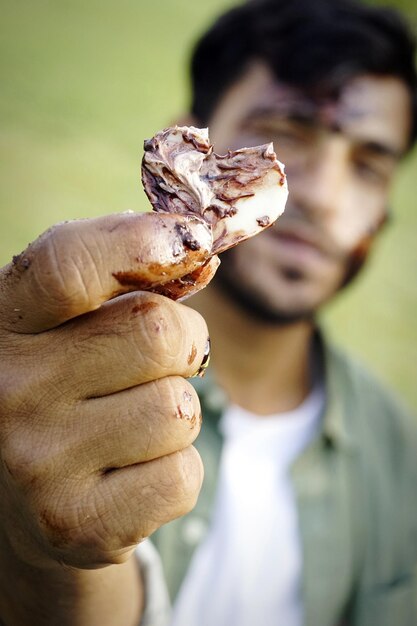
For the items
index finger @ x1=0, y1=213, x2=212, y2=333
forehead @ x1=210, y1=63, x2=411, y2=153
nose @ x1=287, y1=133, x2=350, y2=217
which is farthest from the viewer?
forehead @ x1=210, y1=63, x2=411, y2=153

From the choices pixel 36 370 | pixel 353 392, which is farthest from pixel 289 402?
pixel 36 370

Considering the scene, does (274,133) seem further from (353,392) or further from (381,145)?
(353,392)

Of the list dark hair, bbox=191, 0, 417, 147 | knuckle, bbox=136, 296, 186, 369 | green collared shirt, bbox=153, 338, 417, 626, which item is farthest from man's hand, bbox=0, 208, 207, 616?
dark hair, bbox=191, 0, 417, 147

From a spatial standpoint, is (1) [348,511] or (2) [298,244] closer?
(2) [298,244]

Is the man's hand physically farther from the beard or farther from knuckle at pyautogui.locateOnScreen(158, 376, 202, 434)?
the beard

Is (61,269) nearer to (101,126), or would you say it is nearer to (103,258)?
(103,258)

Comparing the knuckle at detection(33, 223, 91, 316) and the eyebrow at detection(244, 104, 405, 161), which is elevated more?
the knuckle at detection(33, 223, 91, 316)

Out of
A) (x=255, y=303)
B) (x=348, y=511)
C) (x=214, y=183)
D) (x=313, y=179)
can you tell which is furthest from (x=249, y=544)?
(x=214, y=183)
